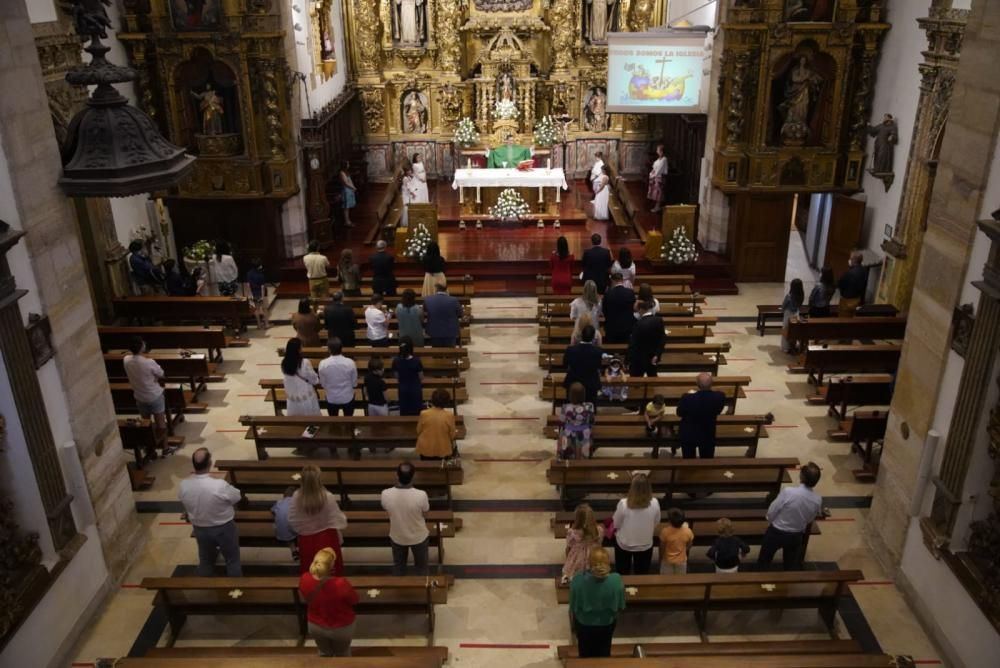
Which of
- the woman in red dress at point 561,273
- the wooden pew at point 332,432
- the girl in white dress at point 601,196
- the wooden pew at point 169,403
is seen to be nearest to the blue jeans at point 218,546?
the wooden pew at point 332,432

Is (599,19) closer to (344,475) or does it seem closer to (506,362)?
(506,362)

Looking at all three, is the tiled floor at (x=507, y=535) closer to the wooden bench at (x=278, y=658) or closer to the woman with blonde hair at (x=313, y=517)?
the wooden bench at (x=278, y=658)

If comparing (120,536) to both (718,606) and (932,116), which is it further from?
(932,116)

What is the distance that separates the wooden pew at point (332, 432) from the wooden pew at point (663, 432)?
162 centimetres

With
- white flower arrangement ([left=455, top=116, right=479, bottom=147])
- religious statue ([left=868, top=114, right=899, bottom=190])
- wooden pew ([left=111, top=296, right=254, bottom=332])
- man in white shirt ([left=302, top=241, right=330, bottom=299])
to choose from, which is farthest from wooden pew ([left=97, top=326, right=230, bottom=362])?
religious statue ([left=868, top=114, right=899, bottom=190])

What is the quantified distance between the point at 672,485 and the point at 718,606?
1.61 metres

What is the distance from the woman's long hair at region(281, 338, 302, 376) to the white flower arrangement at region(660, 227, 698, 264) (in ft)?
27.1

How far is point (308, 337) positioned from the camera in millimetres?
11352

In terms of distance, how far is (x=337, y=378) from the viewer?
9344 millimetres

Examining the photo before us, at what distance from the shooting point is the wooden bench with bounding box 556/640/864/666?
6496 millimetres

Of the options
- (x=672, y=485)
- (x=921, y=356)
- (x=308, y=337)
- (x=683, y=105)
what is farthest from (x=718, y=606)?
(x=683, y=105)

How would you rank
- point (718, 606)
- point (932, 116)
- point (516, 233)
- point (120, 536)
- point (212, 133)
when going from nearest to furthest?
point (718, 606) → point (120, 536) → point (932, 116) → point (212, 133) → point (516, 233)

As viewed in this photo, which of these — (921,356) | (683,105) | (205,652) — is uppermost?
(683,105)

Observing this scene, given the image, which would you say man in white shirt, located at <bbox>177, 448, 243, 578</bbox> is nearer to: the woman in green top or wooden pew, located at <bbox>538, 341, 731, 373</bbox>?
the woman in green top
